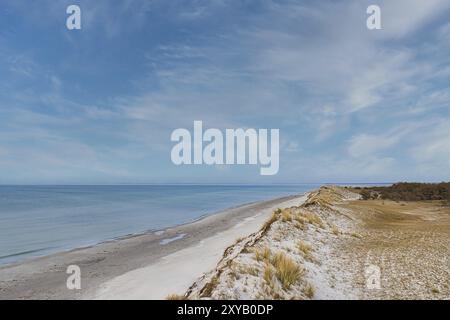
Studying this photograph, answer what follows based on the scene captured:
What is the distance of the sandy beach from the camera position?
41.9 ft

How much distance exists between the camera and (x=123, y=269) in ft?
53.6

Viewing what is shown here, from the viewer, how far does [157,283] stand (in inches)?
513

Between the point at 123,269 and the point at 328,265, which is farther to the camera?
the point at 123,269

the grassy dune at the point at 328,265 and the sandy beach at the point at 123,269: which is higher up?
the grassy dune at the point at 328,265

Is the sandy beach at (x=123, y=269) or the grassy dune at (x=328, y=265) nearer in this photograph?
the grassy dune at (x=328, y=265)

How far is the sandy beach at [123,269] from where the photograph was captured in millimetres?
12773

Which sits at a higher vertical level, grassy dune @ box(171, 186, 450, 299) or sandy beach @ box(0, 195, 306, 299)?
grassy dune @ box(171, 186, 450, 299)

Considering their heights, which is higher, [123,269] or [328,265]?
[328,265]

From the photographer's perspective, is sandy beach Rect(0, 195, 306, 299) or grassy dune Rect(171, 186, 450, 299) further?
sandy beach Rect(0, 195, 306, 299)
